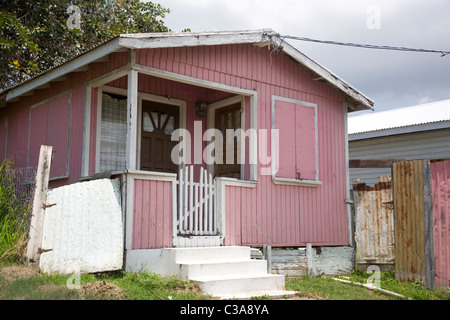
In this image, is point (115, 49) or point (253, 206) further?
point (253, 206)

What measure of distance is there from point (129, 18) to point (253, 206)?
10480mm

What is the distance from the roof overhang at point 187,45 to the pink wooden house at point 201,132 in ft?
0.07

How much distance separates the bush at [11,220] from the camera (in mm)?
6703

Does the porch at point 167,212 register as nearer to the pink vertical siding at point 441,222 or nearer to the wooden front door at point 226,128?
the wooden front door at point 226,128

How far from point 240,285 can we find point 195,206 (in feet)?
4.79

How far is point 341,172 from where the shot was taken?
10156 mm

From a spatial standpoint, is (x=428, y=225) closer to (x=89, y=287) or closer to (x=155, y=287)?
(x=155, y=287)

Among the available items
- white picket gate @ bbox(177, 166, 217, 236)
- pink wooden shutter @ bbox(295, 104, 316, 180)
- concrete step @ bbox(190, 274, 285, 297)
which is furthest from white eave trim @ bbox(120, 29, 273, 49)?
concrete step @ bbox(190, 274, 285, 297)

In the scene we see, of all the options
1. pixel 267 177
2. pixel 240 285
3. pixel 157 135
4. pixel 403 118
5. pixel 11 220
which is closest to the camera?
pixel 240 285

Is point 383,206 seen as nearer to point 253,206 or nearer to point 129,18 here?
point 253,206

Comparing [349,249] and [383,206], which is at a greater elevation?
[383,206]

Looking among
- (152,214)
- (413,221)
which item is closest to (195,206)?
(152,214)

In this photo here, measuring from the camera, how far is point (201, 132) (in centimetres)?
1005
